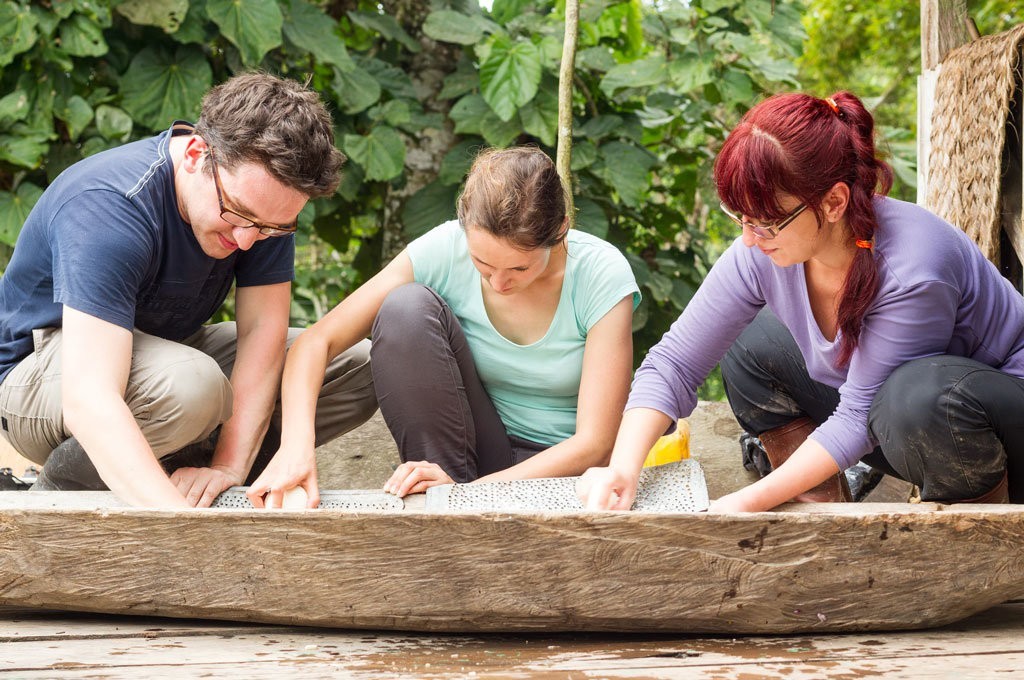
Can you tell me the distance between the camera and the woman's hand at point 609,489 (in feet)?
6.56

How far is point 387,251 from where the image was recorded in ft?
14.5

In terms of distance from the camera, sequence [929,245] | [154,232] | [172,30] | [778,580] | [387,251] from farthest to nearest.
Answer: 1. [387,251]
2. [172,30]
3. [154,232]
4. [929,245]
5. [778,580]

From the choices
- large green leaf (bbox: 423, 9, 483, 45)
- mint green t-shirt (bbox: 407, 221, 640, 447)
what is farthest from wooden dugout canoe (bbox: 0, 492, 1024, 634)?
large green leaf (bbox: 423, 9, 483, 45)

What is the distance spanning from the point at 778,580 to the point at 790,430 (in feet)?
3.11

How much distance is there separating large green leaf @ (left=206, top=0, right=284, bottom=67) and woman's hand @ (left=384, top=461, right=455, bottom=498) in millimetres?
1988

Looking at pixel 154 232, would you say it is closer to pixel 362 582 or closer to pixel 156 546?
pixel 156 546

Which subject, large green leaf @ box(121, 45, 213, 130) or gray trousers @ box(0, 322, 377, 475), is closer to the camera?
gray trousers @ box(0, 322, 377, 475)

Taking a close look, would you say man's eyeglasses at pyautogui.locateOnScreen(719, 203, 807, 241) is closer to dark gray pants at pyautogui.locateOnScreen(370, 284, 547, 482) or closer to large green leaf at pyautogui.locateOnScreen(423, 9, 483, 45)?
dark gray pants at pyautogui.locateOnScreen(370, 284, 547, 482)

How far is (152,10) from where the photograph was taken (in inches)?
142

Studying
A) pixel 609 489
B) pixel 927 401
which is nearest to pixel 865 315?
pixel 927 401

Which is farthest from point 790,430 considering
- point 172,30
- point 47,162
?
point 47,162

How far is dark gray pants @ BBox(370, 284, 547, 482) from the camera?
240cm

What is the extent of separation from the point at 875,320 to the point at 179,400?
149 centimetres

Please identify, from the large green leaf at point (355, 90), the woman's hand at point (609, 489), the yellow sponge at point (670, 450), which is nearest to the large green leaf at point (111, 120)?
the large green leaf at point (355, 90)
